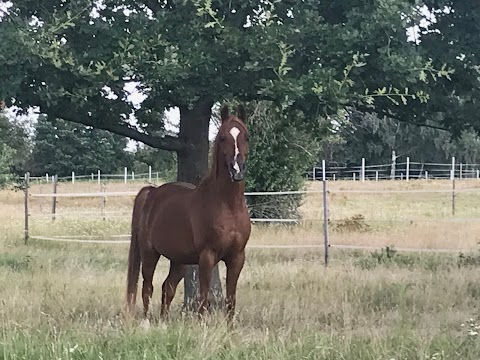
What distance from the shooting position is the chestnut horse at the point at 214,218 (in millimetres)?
5809

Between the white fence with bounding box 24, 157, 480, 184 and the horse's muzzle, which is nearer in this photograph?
the horse's muzzle

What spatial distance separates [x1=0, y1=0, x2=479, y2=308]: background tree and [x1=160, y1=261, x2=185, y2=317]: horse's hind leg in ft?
5.66

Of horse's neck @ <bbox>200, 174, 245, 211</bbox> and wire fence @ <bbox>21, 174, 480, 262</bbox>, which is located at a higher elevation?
horse's neck @ <bbox>200, 174, 245, 211</bbox>

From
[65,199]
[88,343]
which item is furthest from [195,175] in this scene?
[65,199]

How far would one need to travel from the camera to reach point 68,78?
6105mm

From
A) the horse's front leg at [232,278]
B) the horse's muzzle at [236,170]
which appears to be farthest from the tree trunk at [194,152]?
the horse's muzzle at [236,170]

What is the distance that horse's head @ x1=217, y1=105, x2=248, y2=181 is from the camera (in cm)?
560

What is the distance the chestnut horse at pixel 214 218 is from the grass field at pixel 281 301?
1.68ft

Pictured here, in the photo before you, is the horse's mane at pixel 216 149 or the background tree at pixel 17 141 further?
the background tree at pixel 17 141

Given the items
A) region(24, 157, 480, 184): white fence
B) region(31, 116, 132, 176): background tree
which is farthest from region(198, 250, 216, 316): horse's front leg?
region(31, 116, 132, 176): background tree

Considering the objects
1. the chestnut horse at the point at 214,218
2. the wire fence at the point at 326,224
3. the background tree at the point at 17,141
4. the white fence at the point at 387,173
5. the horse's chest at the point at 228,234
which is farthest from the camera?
the background tree at the point at 17,141

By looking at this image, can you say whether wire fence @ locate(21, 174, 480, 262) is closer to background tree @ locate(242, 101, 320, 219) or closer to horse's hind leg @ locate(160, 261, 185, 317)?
background tree @ locate(242, 101, 320, 219)

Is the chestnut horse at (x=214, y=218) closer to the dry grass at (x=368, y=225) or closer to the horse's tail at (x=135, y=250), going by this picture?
the horse's tail at (x=135, y=250)

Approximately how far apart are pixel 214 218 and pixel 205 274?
0.48 metres
